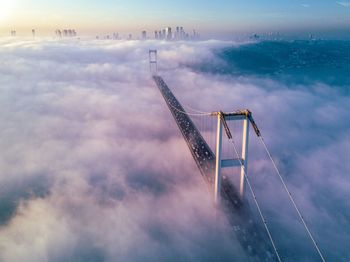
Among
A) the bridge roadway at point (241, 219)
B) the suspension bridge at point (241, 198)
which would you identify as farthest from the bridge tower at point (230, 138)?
the bridge roadway at point (241, 219)

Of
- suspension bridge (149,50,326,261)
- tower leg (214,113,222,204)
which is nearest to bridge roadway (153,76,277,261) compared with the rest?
suspension bridge (149,50,326,261)

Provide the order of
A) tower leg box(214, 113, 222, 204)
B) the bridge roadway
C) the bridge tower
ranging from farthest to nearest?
tower leg box(214, 113, 222, 204), the bridge roadway, the bridge tower

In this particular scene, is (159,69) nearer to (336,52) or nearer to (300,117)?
(300,117)

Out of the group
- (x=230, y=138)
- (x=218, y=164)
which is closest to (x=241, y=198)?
(x=218, y=164)

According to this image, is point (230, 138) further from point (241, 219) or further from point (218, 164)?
point (241, 219)

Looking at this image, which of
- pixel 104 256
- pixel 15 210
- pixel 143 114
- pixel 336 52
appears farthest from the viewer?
pixel 336 52

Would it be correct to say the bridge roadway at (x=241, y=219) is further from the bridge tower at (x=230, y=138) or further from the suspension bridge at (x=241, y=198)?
the bridge tower at (x=230, y=138)

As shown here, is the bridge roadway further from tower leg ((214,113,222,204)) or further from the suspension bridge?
tower leg ((214,113,222,204))

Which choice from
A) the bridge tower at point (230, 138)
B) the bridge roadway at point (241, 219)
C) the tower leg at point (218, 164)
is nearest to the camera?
the bridge tower at point (230, 138)

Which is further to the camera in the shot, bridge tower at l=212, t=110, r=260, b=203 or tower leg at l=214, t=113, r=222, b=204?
tower leg at l=214, t=113, r=222, b=204

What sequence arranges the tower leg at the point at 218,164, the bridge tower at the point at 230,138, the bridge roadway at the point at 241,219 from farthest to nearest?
the tower leg at the point at 218,164 < the bridge roadway at the point at 241,219 < the bridge tower at the point at 230,138

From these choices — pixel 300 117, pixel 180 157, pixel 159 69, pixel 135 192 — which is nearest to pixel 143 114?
pixel 180 157
